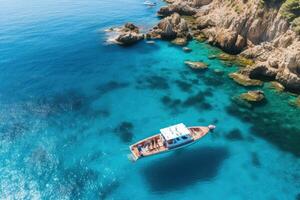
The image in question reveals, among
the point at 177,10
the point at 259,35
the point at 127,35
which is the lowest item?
the point at 127,35

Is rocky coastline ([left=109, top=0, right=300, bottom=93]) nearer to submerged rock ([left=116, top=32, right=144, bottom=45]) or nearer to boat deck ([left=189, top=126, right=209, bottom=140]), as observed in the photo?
submerged rock ([left=116, top=32, right=144, bottom=45])

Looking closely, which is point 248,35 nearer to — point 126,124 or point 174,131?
point 174,131

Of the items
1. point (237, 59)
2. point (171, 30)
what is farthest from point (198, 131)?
point (171, 30)

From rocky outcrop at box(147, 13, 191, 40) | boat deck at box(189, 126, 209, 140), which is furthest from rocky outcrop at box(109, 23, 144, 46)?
boat deck at box(189, 126, 209, 140)

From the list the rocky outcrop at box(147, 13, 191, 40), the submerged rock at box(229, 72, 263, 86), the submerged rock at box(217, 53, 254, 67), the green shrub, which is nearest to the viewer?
the submerged rock at box(229, 72, 263, 86)

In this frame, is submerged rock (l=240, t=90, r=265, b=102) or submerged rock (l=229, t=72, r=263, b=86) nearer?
submerged rock (l=240, t=90, r=265, b=102)

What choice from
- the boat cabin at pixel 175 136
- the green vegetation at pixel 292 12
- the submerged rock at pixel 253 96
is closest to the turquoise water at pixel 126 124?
the boat cabin at pixel 175 136

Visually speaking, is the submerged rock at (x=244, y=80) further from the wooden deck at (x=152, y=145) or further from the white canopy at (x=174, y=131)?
the white canopy at (x=174, y=131)
